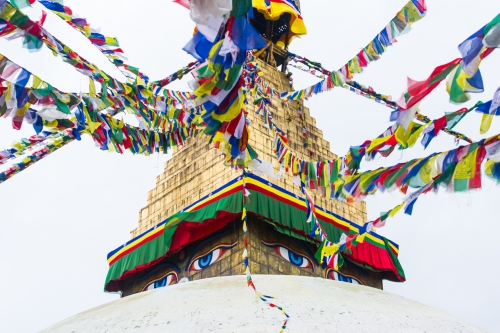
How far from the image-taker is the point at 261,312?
15.2 feet

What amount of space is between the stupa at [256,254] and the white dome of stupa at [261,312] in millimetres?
14

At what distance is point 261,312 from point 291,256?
3135 mm

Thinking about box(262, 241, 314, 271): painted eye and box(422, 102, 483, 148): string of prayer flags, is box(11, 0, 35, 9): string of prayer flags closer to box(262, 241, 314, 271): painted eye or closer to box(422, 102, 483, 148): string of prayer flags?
box(422, 102, 483, 148): string of prayer flags

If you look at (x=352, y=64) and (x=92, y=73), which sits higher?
(x=352, y=64)

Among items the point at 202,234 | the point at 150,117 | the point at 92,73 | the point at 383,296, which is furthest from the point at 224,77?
the point at 202,234

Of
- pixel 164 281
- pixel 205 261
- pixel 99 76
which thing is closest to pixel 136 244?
pixel 164 281

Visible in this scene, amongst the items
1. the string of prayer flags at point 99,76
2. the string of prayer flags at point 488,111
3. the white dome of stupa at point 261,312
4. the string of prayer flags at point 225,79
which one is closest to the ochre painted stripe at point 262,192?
the white dome of stupa at point 261,312

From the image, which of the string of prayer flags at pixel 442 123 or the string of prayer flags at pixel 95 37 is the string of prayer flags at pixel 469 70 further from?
the string of prayer flags at pixel 95 37

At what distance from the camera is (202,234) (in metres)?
7.71

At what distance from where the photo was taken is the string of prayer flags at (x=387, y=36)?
15.0ft

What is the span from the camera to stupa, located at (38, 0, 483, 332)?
187 inches

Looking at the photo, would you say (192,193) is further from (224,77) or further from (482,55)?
(482,55)

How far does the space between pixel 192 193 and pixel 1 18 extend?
5130mm

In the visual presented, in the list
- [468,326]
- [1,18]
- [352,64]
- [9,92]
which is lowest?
[468,326]
